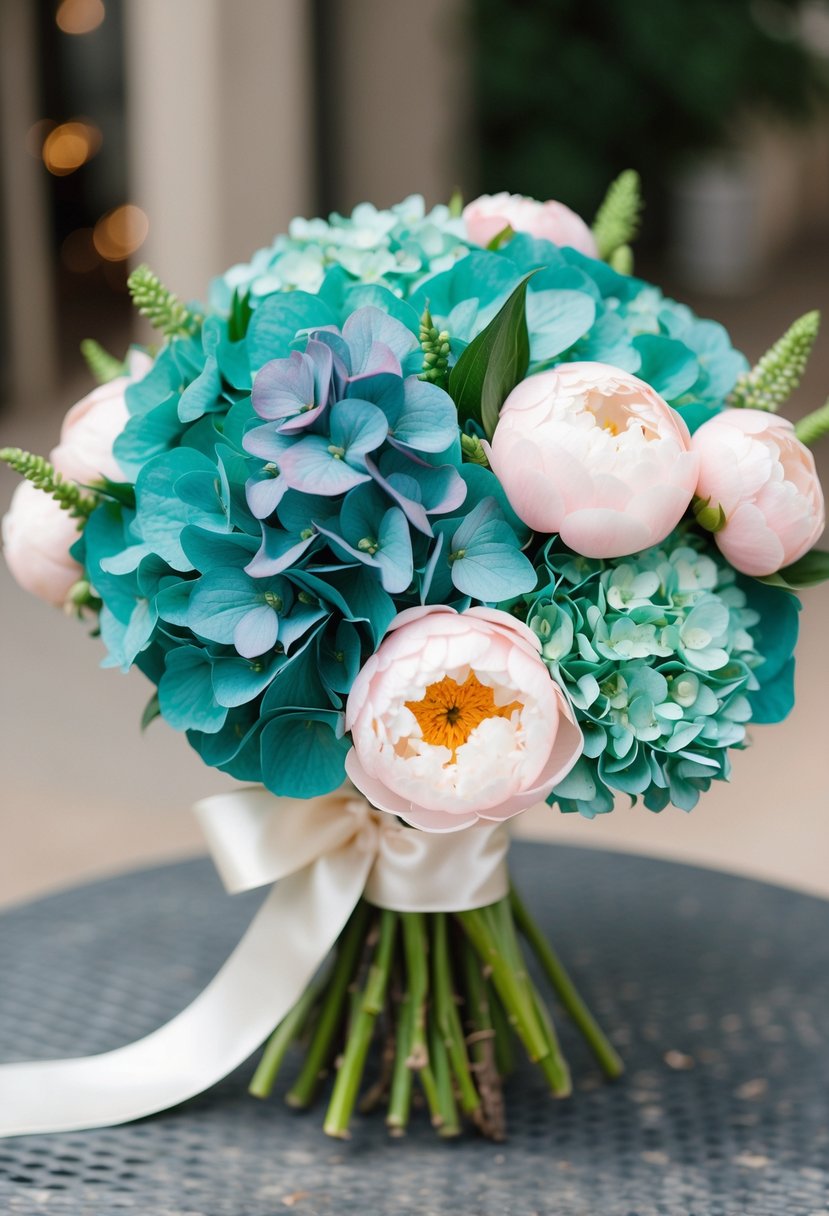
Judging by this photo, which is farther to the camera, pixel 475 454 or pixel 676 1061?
pixel 676 1061

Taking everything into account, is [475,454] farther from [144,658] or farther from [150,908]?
[150,908]

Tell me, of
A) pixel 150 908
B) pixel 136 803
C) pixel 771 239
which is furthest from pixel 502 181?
pixel 150 908

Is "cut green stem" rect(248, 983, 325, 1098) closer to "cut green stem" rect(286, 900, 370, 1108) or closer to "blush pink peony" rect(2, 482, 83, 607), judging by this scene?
"cut green stem" rect(286, 900, 370, 1108)

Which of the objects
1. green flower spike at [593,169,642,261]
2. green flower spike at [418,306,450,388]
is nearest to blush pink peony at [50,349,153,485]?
green flower spike at [418,306,450,388]

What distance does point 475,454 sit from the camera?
2.16 feet

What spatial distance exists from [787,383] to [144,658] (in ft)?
1.20

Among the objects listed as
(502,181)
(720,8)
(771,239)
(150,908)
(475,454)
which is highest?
(475,454)

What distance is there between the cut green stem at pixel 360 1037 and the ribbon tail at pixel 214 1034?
0.03 m

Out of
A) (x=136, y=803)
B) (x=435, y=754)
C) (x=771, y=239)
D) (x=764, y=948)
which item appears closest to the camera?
(x=435, y=754)

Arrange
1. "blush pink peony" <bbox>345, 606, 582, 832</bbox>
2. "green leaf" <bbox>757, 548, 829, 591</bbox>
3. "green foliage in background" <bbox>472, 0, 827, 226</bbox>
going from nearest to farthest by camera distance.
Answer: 1. "blush pink peony" <bbox>345, 606, 582, 832</bbox>
2. "green leaf" <bbox>757, 548, 829, 591</bbox>
3. "green foliage in background" <bbox>472, 0, 827, 226</bbox>

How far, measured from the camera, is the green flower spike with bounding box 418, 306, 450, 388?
2.04 feet

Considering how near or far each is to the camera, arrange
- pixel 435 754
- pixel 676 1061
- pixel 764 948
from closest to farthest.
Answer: pixel 435 754
pixel 676 1061
pixel 764 948

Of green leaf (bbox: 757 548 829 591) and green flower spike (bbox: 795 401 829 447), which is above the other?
green flower spike (bbox: 795 401 829 447)

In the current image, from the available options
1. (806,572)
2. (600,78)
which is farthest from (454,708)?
(600,78)
